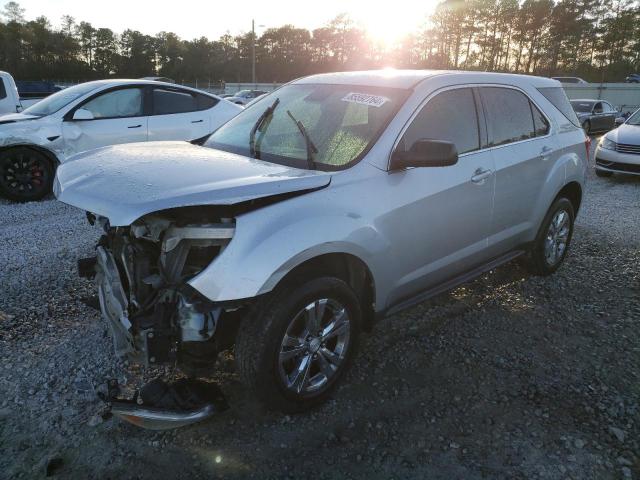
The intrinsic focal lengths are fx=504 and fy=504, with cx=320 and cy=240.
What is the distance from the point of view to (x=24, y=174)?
7.38m

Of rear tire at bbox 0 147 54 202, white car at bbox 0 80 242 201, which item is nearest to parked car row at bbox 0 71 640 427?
white car at bbox 0 80 242 201

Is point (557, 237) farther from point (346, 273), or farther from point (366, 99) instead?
point (346, 273)

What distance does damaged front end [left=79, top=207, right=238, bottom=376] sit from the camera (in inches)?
96.6

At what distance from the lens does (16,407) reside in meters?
2.89

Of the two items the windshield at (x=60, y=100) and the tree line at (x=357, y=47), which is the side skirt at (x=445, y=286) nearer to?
the windshield at (x=60, y=100)

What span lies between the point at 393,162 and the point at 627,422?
1984mm

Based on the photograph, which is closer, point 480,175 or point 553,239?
point 480,175

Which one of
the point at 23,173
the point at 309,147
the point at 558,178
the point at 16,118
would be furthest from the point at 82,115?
the point at 558,178

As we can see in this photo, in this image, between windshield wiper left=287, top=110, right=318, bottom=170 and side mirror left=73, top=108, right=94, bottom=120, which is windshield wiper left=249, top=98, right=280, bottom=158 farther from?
side mirror left=73, top=108, right=94, bottom=120

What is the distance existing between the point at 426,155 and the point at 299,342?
4.28 ft

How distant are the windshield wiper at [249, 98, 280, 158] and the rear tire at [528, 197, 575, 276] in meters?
2.60

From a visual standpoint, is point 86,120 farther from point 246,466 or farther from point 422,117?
point 246,466

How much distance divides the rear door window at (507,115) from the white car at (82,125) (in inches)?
171

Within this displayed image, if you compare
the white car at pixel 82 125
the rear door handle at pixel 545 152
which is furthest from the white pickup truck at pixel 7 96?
the rear door handle at pixel 545 152
